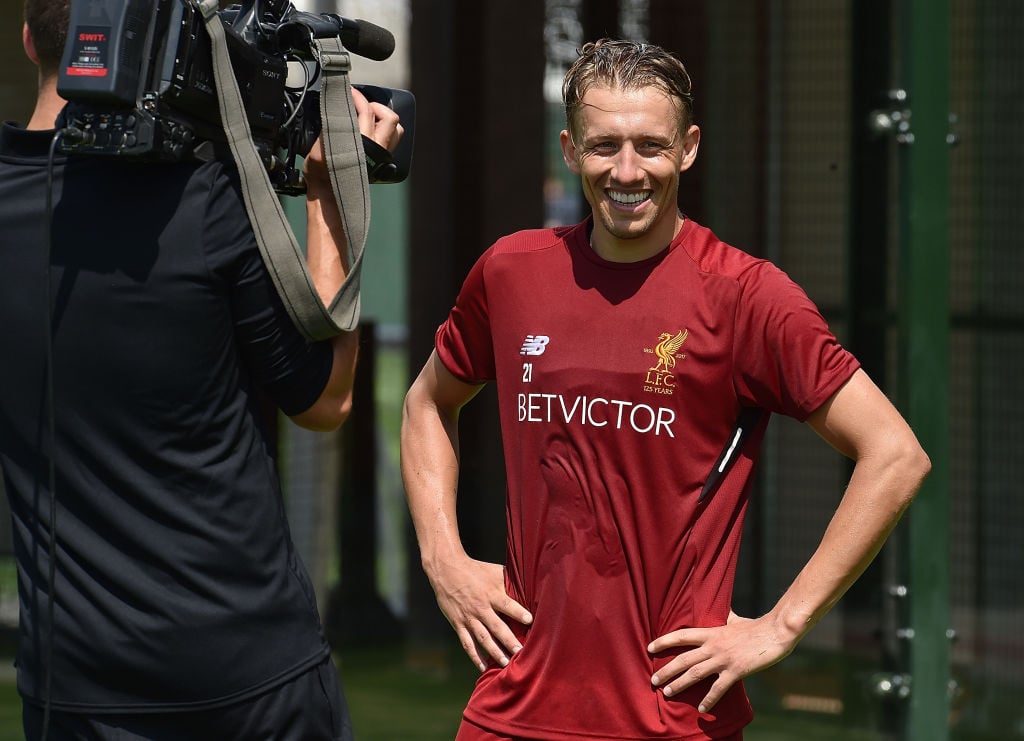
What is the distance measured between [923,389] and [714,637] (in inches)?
73.9

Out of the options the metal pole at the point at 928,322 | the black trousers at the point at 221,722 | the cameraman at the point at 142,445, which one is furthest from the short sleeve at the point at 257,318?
the metal pole at the point at 928,322

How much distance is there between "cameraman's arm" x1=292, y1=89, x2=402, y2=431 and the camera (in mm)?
2460

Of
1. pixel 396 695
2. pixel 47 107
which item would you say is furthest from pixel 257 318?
pixel 396 695

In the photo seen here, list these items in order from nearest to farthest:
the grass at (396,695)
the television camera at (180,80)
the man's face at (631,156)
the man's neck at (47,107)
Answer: the television camera at (180,80)
the man's face at (631,156)
the man's neck at (47,107)
the grass at (396,695)

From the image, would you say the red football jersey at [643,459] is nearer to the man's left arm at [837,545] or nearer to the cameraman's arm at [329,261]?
the man's left arm at [837,545]

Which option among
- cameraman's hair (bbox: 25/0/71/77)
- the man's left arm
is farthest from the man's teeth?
cameraman's hair (bbox: 25/0/71/77)

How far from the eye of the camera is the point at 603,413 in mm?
2268

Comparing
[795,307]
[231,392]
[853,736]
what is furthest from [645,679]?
[853,736]

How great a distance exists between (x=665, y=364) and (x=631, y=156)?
1.01 feet

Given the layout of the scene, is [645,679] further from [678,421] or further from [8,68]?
[8,68]

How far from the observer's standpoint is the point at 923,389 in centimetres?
394

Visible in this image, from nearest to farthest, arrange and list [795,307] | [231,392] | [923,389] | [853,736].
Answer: [795,307] → [231,392] → [923,389] → [853,736]

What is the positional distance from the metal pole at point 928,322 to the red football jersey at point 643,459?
175 cm

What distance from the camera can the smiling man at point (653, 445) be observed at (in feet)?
7.30
